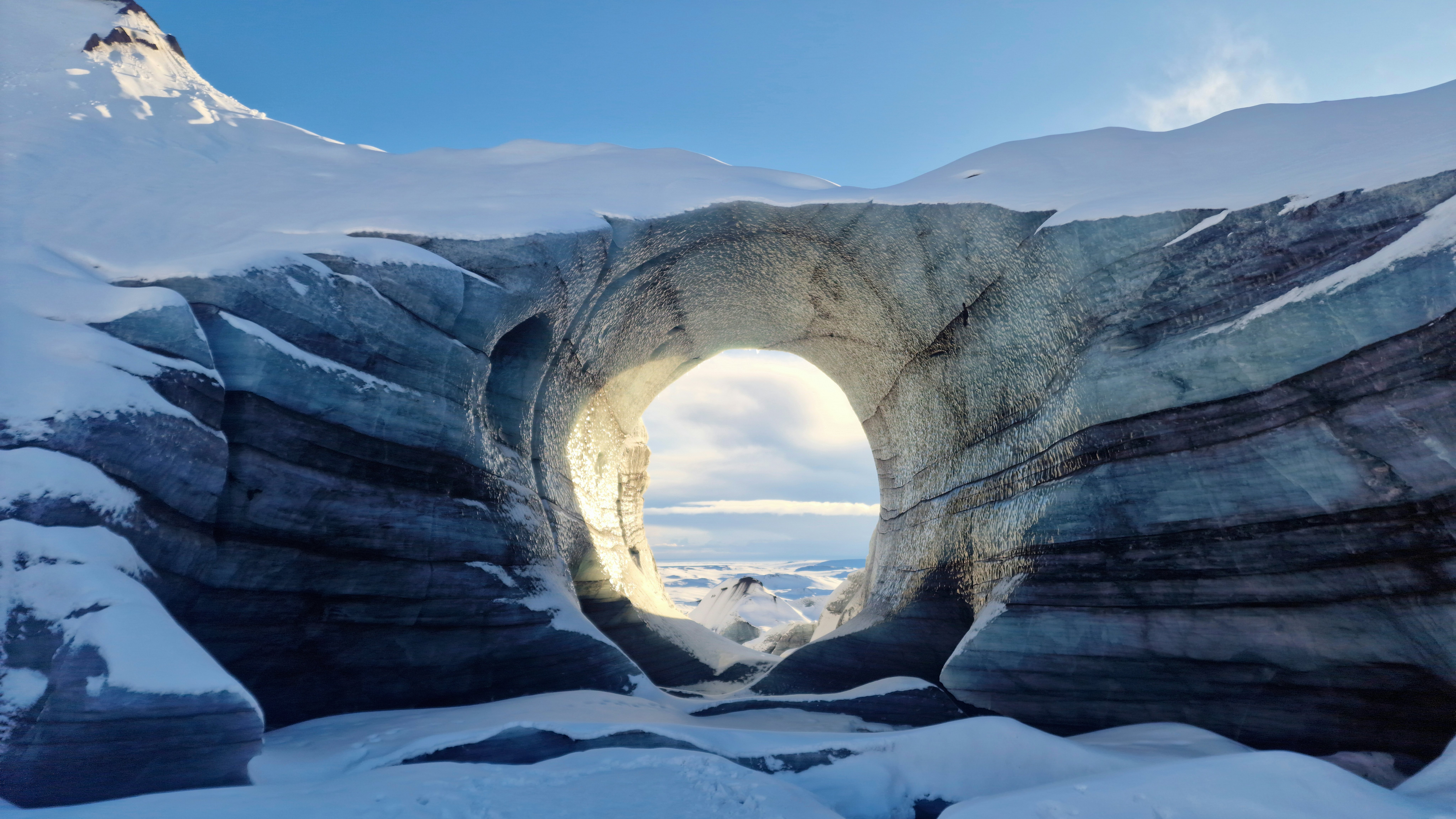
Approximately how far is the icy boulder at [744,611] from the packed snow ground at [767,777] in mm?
10146

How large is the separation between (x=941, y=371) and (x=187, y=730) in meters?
5.54

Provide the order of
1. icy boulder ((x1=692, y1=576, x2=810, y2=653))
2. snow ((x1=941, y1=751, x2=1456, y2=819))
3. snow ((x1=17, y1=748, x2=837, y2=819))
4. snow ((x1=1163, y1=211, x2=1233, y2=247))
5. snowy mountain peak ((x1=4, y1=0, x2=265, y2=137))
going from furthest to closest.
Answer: icy boulder ((x1=692, y1=576, x2=810, y2=653))
snowy mountain peak ((x1=4, y1=0, x2=265, y2=137))
snow ((x1=1163, y1=211, x2=1233, y2=247))
snow ((x1=941, y1=751, x2=1456, y2=819))
snow ((x1=17, y1=748, x2=837, y2=819))

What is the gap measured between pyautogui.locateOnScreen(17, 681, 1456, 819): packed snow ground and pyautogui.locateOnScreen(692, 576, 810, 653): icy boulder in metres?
10.1

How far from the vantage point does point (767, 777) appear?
3211 millimetres

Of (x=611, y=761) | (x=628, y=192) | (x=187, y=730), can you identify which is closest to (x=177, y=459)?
(x=187, y=730)

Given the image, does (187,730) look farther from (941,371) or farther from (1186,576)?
(941,371)

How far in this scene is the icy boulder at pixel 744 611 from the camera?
46.9 feet

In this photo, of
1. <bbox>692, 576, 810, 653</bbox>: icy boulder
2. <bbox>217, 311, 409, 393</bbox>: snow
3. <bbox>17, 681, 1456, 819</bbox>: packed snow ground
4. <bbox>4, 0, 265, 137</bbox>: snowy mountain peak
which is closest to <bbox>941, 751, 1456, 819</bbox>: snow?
<bbox>17, 681, 1456, 819</bbox>: packed snow ground

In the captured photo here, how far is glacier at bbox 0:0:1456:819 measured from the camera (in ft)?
9.15

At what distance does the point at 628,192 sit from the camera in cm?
548

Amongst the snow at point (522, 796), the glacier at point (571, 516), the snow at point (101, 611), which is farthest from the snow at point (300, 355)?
the snow at point (522, 796)

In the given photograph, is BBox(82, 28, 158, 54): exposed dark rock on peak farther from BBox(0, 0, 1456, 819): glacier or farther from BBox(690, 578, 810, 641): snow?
BBox(690, 578, 810, 641): snow

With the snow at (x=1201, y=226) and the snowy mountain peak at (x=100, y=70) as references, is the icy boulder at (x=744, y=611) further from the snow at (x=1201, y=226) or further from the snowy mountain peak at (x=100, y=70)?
the snowy mountain peak at (x=100, y=70)

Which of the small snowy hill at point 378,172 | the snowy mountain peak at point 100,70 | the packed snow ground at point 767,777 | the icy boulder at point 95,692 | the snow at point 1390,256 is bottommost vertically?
the packed snow ground at point 767,777
